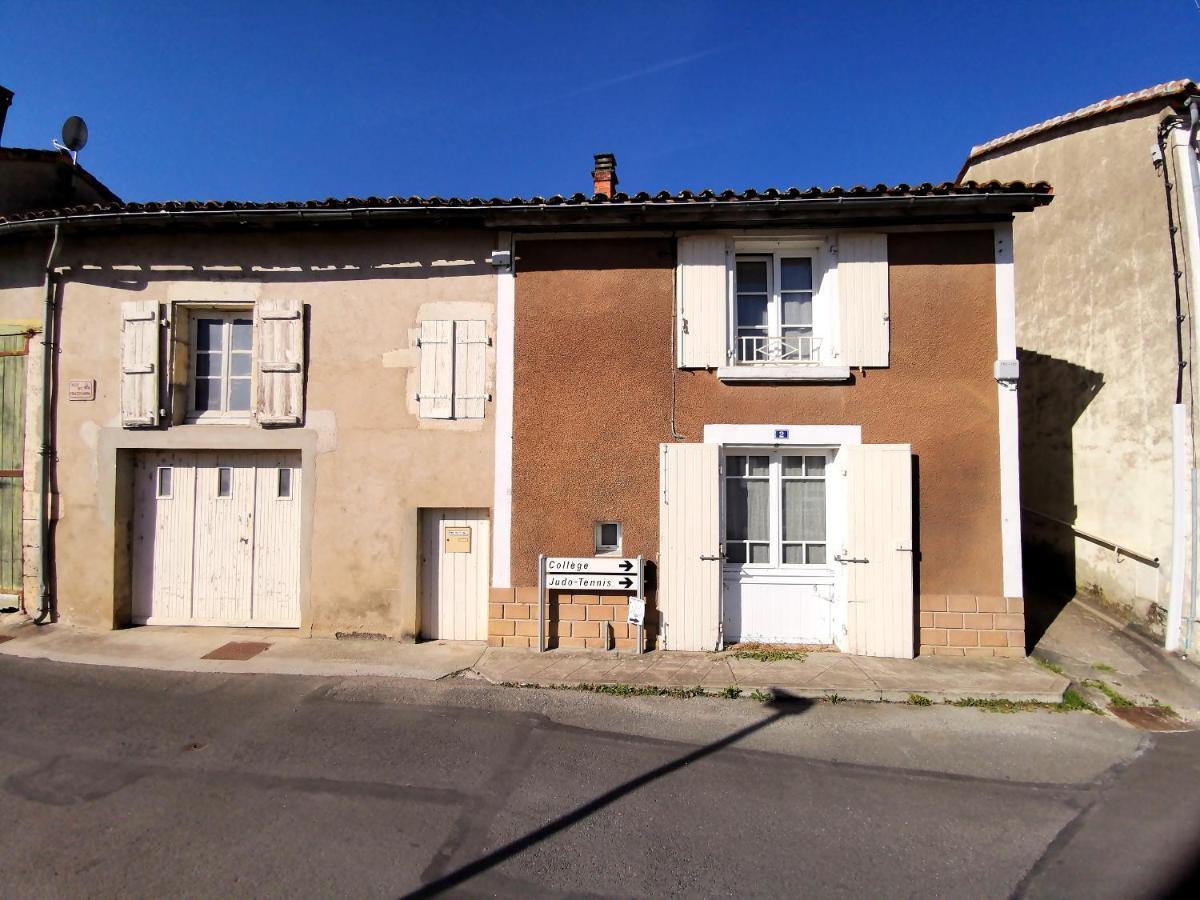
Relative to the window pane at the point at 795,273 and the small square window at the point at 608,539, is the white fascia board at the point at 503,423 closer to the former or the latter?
the small square window at the point at 608,539

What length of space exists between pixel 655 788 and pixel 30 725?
4.73 meters

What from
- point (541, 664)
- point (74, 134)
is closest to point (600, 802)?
point (541, 664)

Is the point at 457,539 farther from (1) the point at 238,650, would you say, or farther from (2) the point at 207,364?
(2) the point at 207,364

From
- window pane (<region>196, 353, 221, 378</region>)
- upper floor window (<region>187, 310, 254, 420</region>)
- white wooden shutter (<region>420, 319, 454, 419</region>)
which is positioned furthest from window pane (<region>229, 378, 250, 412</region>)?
white wooden shutter (<region>420, 319, 454, 419</region>)

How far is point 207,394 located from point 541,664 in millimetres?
5093

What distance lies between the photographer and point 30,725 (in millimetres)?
4312

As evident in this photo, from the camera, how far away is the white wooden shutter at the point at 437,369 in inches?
243

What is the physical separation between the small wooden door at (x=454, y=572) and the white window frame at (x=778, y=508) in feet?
8.79

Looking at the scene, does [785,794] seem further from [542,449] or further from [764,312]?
[764,312]

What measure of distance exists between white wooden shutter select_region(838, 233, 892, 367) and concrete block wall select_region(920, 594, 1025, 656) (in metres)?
2.58

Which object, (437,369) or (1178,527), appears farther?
(437,369)

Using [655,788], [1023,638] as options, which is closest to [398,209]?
[655,788]

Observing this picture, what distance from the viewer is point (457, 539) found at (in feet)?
20.6

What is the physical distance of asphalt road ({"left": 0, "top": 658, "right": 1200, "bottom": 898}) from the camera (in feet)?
9.30
